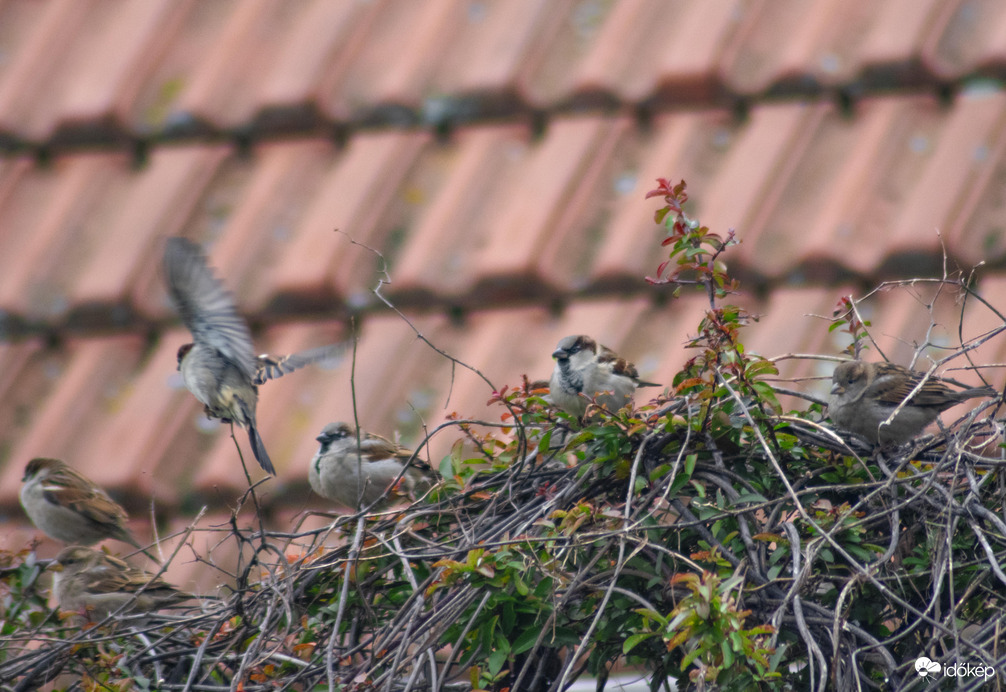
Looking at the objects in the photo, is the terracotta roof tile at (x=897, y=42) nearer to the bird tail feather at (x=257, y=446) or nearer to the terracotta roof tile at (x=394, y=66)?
the terracotta roof tile at (x=394, y=66)

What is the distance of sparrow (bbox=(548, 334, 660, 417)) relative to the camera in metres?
3.08

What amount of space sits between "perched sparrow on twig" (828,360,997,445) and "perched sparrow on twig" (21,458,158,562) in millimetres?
1942

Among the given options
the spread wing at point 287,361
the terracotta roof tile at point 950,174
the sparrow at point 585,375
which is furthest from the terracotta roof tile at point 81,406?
the terracotta roof tile at point 950,174

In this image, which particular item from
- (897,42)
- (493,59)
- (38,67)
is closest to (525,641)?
(493,59)

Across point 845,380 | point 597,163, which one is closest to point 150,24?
point 597,163

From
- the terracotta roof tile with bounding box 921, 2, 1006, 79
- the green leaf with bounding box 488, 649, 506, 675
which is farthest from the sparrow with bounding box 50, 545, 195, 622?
the terracotta roof tile with bounding box 921, 2, 1006, 79

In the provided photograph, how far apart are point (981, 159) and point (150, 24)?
10.2ft

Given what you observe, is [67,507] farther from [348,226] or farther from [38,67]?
[38,67]

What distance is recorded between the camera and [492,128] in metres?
3.96

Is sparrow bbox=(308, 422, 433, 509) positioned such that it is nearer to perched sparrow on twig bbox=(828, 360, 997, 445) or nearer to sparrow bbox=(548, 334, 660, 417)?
sparrow bbox=(548, 334, 660, 417)

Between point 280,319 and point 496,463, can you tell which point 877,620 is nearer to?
point 496,463

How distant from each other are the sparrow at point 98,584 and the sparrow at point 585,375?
114 centimetres

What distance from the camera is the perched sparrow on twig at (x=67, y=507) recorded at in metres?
3.16

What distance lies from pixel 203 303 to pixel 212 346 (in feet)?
0.58
